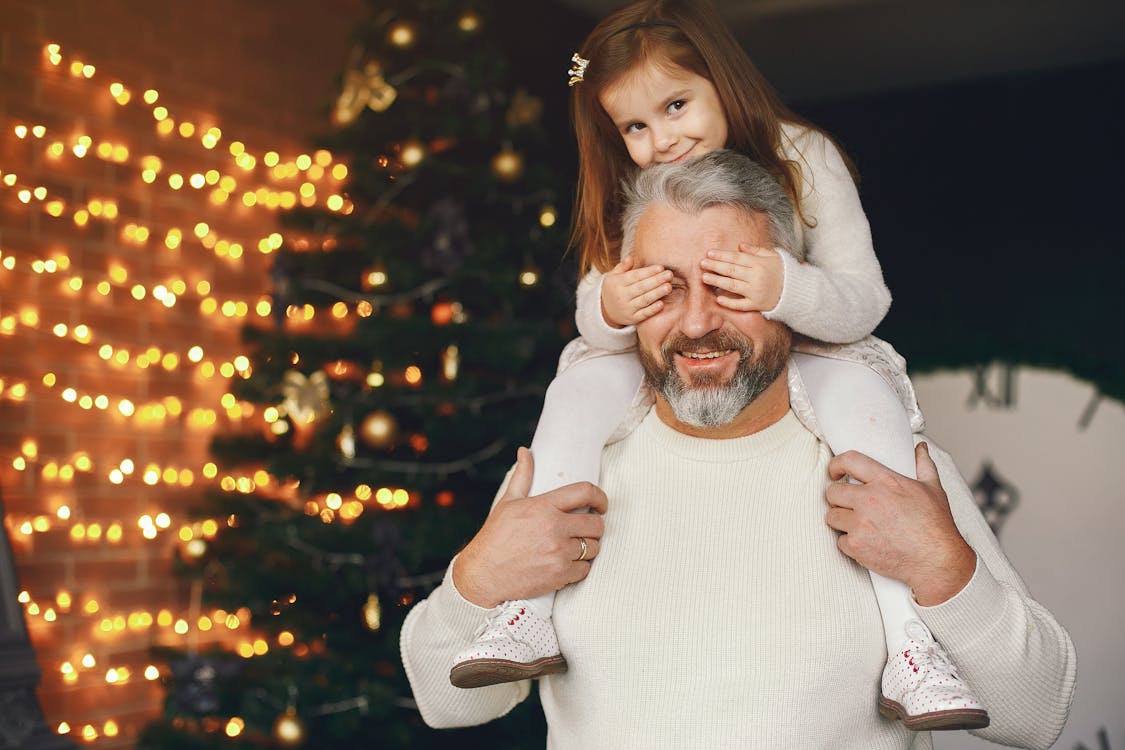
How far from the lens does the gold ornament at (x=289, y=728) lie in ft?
9.28

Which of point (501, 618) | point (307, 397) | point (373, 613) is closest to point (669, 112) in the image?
point (501, 618)

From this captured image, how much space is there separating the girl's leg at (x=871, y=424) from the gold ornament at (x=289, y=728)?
1.71 metres

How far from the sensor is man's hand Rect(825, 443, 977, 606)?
4.82 feet

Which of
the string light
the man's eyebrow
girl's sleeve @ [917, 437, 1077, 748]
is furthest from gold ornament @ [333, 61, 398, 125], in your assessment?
girl's sleeve @ [917, 437, 1077, 748]

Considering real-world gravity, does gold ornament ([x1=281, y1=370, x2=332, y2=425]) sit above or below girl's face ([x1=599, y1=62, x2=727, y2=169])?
below

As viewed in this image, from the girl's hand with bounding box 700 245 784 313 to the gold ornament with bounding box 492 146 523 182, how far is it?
1.40m

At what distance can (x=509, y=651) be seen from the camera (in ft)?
4.94

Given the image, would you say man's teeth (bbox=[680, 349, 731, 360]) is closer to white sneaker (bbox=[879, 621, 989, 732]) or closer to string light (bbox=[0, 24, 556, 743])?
white sneaker (bbox=[879, 621, 989, 732])

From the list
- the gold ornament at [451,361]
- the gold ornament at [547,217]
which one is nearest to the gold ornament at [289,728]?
the gold ornament at [451,361]

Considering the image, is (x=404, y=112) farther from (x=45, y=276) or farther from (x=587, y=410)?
(x=587, y=410)

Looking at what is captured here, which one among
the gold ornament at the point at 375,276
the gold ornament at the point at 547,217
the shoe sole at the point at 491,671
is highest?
the gold ornament at the point at 547,217

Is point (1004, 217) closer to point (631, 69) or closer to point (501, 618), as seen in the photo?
point (631, 69)

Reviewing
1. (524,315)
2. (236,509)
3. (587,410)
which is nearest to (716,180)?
(587,410)

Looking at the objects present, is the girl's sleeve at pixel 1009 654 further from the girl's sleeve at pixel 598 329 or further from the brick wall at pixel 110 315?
the brick wall at pixel 110 315
